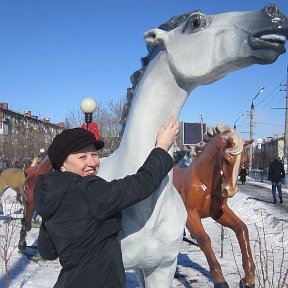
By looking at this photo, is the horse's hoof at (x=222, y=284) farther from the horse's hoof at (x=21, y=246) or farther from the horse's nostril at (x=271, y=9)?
the horse's hoof at (x=21, y=246)

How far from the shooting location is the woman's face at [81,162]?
187cm

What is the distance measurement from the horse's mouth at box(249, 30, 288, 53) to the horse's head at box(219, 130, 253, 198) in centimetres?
263

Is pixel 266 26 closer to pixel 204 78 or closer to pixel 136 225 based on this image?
pixel 204 78

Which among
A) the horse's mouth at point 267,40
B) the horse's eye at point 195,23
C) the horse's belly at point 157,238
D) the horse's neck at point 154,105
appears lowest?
the horse's belly at point 157,238

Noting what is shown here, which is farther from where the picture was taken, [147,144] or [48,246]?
[147,144]

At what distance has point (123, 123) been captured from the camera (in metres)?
2.60

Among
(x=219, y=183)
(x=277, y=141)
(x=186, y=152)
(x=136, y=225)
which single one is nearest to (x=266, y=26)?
(x=136, y=225)

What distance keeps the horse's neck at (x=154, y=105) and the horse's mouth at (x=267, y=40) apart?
479 millimetres

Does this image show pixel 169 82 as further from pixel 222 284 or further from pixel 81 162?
pixel 222 284

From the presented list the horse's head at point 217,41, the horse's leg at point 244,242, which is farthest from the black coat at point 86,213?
the horse's leg at point 244,242

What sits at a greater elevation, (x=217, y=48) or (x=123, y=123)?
(x=217, y=48)

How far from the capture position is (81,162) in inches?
74.4

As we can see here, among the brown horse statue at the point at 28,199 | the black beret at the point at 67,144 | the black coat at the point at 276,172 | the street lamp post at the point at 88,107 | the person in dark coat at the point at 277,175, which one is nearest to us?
the black beret at the point at 67,144

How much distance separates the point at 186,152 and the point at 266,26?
17.3 feet
